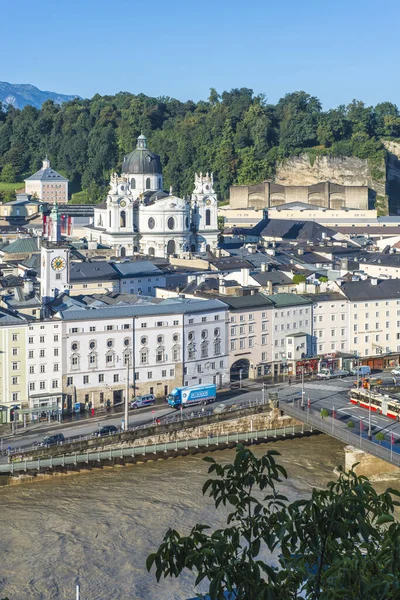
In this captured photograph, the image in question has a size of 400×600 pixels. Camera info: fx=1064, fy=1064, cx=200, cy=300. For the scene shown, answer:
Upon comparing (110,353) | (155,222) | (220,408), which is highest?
(155,222)

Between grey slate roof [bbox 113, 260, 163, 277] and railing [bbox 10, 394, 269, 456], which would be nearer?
railing [bbox 10, 394, 269, 456]

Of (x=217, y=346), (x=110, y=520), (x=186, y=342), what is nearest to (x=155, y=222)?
(x=217, y=346)

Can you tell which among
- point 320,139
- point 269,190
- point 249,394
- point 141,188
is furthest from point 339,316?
point 320,139

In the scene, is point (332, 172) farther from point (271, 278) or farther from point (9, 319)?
point (9, 319)

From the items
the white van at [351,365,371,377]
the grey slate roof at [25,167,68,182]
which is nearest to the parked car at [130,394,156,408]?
the white van at [351,365,371,377]

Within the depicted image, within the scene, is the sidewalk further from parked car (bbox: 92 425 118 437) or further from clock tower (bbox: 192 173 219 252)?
clock tower (bbox: 192 173 219 252)

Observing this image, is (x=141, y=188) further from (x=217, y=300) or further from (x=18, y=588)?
(x=18, y=588)
